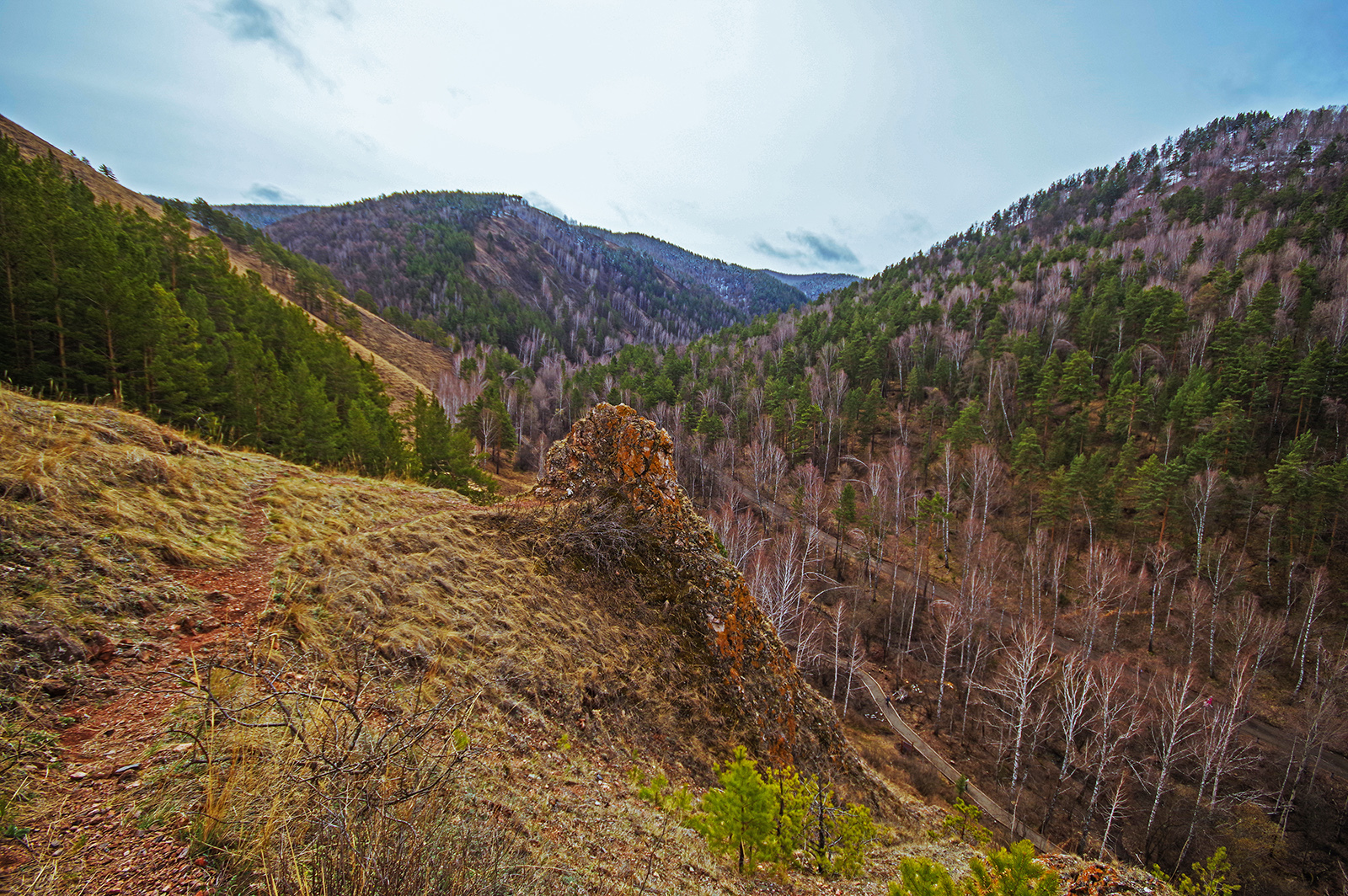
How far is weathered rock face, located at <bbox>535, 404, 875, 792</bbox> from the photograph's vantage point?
893 cm

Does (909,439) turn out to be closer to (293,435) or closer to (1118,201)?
(293,435)

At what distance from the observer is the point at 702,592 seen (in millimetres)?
9555

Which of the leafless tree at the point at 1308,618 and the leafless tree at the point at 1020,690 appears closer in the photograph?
the leafless tree at the point at 1020,690

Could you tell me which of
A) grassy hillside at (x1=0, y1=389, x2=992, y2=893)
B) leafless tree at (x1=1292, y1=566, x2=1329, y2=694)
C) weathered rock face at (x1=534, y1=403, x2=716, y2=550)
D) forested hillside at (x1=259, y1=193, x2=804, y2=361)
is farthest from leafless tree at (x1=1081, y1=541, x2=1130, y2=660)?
forested hillside at (x1=259, y1=193, x2=804, y2=361)

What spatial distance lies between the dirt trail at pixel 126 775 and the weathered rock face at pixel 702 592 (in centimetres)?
602

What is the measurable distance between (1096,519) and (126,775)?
45677mm

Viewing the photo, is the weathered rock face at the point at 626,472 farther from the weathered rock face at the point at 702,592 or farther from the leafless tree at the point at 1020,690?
the leafless tree at the point at 1020,690

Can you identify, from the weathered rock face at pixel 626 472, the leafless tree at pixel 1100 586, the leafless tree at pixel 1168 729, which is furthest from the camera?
the leafless tree at pixel 1100 586

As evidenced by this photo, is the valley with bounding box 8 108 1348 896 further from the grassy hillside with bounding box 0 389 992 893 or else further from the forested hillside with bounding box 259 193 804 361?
the forested hillside with bounding box 259 193 804 361

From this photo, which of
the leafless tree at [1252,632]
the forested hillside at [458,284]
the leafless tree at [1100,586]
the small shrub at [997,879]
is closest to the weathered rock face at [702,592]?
the small shrub at [997,879]

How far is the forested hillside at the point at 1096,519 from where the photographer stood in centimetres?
2080

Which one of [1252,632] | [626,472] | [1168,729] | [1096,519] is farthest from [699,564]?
[1096,519]

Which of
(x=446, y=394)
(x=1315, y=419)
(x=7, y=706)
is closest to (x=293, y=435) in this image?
(x=7, y=706)

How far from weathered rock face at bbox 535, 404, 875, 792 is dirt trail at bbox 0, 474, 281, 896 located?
6.02 m
